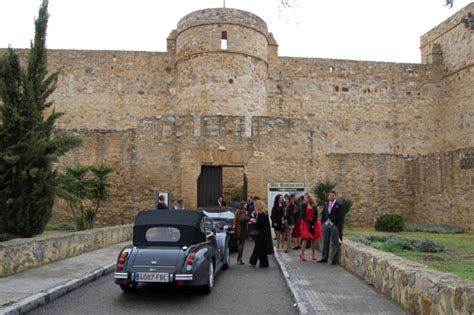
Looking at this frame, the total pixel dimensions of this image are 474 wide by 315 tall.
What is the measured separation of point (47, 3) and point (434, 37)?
82.5 ft

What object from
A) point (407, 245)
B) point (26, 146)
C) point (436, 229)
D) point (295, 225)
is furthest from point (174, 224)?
point (436, 229)

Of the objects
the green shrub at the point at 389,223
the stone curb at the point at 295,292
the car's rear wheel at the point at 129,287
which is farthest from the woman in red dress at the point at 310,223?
the green shrub at the point at 389,223

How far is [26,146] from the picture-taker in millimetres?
11016

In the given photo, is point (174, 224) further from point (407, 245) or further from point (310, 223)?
point (407, 245)

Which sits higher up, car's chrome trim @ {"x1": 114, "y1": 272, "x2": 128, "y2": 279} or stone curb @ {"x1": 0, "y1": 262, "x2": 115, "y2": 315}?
car's chrome trim @ {"x1": 114, "y1": 272, "x2": 128, "y2": 279}

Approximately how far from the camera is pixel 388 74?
28.9 m

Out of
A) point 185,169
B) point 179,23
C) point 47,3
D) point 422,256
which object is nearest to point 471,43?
point 179,23

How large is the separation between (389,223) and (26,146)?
43.9ft

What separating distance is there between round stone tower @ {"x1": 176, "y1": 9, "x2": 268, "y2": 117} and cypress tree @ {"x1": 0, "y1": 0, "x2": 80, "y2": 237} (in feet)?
36.5

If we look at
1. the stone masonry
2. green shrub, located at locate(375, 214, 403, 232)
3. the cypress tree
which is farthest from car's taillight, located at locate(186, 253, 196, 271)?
green shrub, located at locate(375, 214, 403, 232)

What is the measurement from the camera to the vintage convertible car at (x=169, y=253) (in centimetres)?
691

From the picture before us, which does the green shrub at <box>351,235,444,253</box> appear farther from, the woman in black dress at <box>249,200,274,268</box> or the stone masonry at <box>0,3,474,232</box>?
the stone masonry at <box>0,3,474,232</box>

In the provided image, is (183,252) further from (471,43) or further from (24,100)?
(471,43)

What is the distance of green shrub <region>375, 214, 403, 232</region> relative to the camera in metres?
18.5
